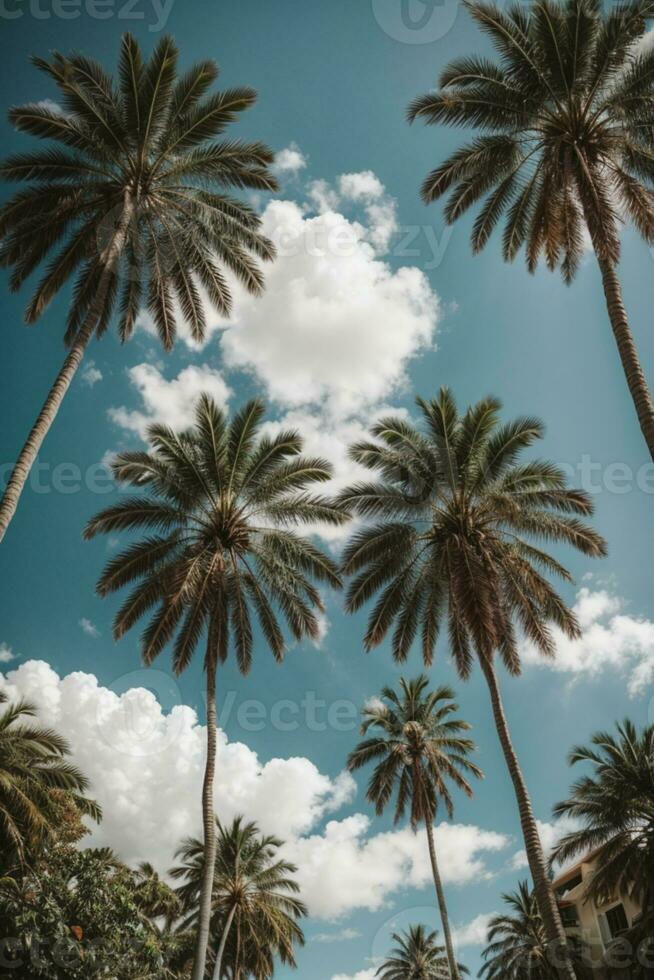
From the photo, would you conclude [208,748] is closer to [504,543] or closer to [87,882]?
[87,882]

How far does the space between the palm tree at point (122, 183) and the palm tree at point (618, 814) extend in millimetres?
→ 22852

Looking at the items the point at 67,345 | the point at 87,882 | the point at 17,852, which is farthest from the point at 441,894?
the point at 67,345

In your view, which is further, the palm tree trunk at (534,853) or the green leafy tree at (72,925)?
the green leafy tree at (72,925)

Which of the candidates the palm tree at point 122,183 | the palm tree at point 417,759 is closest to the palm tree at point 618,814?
the palm tree at point 417,759

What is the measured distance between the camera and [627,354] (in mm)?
14008

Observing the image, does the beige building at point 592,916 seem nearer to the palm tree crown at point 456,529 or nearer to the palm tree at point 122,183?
the palm tree crown at point 456,529

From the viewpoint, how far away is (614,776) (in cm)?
2723

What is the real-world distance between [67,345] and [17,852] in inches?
610

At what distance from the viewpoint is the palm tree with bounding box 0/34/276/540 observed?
16.3 metres

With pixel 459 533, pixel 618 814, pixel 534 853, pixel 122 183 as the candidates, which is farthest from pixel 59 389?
pixel 618 814

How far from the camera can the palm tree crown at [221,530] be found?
21.0 metres

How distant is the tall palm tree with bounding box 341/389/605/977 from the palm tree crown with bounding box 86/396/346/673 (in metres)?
1.73

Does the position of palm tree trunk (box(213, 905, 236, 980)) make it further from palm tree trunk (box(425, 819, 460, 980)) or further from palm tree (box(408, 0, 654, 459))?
palm tree (box(408, 0, 654, 459))

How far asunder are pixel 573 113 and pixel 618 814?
23.9 meters
